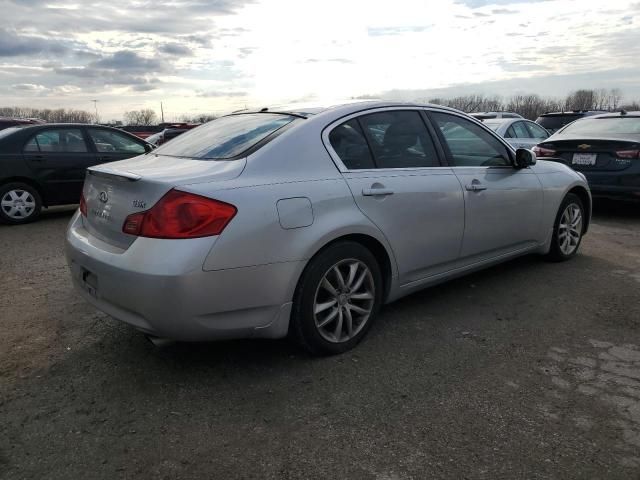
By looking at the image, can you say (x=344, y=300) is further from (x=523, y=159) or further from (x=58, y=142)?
(x=58, y=142)

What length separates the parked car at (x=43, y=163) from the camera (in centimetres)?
786

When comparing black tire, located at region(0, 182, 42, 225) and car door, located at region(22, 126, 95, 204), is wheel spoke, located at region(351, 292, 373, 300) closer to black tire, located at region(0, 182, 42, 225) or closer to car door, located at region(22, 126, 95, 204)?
car door, located at region(22, 126, 95, 204)

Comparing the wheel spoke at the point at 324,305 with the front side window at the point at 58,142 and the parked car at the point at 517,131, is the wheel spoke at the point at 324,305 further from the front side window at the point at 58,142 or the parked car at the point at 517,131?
the parked car at the point at 517,131

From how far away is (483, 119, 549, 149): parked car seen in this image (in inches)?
437

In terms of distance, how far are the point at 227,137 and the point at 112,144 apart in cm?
591

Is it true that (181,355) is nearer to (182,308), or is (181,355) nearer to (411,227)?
(182,308)

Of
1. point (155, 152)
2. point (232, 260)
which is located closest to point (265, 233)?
point (232, 260)

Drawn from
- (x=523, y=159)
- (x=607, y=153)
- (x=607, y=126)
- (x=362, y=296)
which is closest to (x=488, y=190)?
(x=523, y=159)

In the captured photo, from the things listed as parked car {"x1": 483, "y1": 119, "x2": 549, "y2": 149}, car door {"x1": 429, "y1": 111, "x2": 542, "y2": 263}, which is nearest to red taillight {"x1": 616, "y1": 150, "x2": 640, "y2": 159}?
car door {"x1": 429, "y1": 111, "x2": 542, "y2": 263}

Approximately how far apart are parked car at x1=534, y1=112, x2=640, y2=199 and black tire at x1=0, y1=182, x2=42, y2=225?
23.8 feet

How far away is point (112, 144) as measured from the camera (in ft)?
28.9

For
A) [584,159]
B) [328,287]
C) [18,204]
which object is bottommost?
[18,204]

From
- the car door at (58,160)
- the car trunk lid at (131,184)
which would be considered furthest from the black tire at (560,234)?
the car door at (58,160)

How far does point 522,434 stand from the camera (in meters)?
2.60
